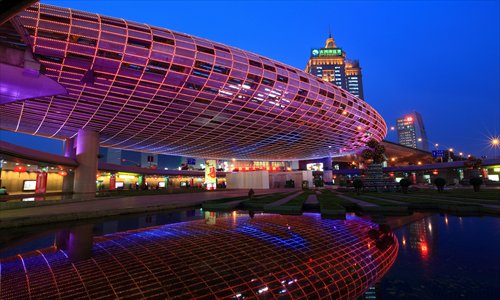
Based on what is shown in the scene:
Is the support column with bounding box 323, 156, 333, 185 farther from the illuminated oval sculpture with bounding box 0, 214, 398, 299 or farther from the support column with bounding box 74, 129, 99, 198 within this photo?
the illuminated oval sculpture with bounding box 0, 214, 398, 299

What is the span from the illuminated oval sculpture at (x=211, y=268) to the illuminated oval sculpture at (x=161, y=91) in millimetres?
12802

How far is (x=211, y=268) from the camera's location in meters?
5.88

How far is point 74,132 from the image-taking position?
44500 millimetres

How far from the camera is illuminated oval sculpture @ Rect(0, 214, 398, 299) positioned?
4.64 meters

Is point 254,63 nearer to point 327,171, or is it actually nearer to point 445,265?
point 445,265

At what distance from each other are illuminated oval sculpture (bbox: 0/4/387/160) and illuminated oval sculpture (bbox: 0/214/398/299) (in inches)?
504

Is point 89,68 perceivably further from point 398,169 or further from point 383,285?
point 398,169

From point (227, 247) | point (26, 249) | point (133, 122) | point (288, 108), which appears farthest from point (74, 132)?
point (227, 247)

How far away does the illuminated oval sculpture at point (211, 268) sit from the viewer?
464 centimetres

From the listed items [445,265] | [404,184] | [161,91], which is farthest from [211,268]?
[404,184]

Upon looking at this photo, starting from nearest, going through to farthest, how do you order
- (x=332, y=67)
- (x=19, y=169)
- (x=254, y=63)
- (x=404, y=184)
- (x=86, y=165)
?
(x=404, y=184) → (x=254, y=63) → (x=19, y=169) → (x=86, y=165) → (x=332, y=67)

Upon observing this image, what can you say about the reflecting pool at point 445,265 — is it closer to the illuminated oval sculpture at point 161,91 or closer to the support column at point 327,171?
the illuminated oval sculpture at point 161,91

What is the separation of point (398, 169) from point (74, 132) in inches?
3437

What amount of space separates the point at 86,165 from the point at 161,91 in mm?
18247
